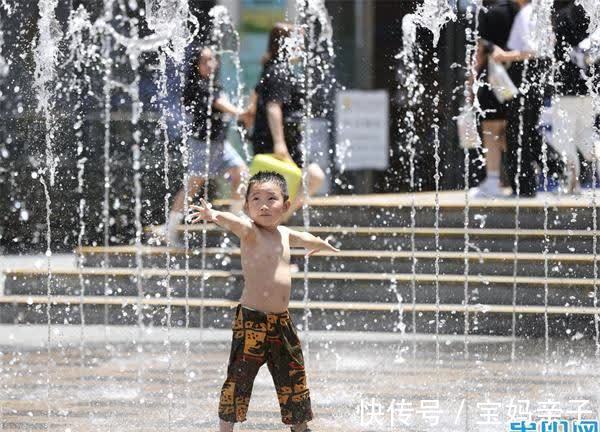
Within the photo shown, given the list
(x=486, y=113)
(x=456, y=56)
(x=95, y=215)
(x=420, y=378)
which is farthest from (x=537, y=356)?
(x=456, y=56)

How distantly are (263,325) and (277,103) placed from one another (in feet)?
14.9

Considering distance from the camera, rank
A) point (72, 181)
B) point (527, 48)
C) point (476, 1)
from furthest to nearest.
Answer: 1. point (72, 181)
2. point (476, 1)
3. point (527, 48)

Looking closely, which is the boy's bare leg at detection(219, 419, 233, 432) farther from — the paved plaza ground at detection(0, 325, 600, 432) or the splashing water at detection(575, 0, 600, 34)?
the splashing water at detection(575, 0, 600, 34)

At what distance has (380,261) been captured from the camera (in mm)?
9484

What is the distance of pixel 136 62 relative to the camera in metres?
13.4

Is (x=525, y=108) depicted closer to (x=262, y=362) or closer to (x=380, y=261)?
(x=380, y=261)

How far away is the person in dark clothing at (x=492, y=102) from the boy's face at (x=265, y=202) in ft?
18.4

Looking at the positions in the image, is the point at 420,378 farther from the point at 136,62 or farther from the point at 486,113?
the point at 136,62

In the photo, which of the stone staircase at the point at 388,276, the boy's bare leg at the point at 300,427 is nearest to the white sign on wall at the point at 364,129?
the stone staircase at the point at 388,276

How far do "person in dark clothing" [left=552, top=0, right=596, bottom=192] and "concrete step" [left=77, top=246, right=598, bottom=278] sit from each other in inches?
62.1

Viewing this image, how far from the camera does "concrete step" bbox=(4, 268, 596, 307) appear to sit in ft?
29.2

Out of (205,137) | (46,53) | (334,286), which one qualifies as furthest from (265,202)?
(46,53)

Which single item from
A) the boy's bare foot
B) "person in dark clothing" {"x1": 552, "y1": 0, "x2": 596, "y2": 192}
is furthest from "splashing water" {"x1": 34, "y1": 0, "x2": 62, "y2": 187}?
the boy's bare foot

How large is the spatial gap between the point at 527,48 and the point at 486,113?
609 mm
